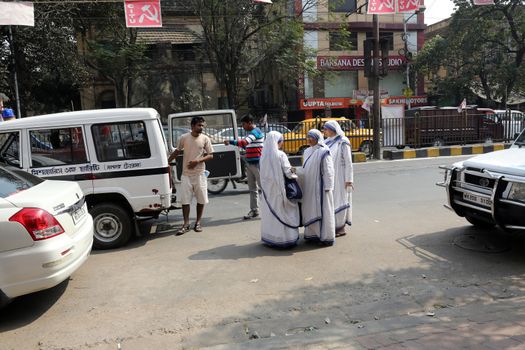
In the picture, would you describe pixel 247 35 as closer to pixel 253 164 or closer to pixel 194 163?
pixel 253 164

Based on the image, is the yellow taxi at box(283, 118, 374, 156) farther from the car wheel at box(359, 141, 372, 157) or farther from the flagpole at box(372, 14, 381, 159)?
the flagpole at box(372, 14, 381, 159)

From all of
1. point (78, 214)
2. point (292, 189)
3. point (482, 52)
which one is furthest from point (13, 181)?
point (482, 52)

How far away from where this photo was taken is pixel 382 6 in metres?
12.1

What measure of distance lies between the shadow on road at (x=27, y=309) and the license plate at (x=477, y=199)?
4717 mm

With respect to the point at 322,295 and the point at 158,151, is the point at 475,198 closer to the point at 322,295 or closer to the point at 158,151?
the point at 322,295

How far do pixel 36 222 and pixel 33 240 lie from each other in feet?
0.51

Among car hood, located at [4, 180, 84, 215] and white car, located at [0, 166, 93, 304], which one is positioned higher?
car hood, located at [4, 180, 84, 215]

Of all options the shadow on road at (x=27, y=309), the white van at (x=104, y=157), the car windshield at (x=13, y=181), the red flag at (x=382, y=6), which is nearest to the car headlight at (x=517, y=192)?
the white van at (x=104, y=157)

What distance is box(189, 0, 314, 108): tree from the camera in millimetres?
20328

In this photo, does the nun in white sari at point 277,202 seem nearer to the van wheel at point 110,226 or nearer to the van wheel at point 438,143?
the van wheel at point 110,226

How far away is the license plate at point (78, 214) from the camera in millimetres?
4582

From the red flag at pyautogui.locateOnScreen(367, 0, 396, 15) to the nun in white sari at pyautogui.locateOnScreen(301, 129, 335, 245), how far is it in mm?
7538

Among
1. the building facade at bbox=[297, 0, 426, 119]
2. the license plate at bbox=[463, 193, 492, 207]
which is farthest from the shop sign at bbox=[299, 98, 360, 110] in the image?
the license plate at bbox=[463, 193, 492, 207]

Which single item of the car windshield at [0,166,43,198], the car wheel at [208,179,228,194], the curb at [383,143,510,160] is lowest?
the car wheel at [208,179,228,194]
